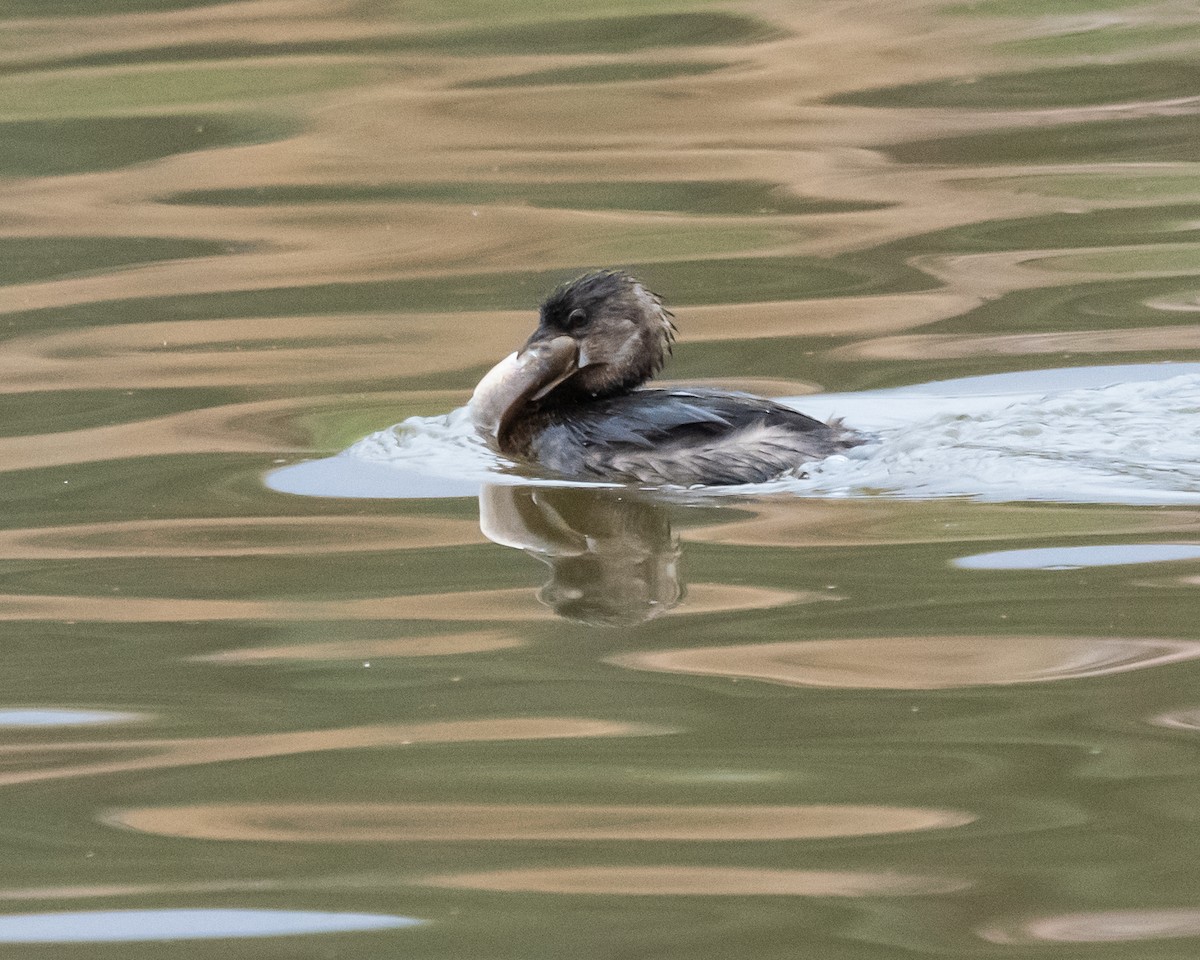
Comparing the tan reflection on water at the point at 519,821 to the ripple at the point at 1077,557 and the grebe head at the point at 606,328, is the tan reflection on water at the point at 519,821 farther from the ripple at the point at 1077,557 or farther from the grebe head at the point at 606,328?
the grebe head at the point at 606,328

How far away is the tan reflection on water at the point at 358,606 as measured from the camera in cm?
534

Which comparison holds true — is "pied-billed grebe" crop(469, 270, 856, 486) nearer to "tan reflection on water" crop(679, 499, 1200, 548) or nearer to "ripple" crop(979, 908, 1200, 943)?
"tan reflection on water" crop(679, 499, 1200, 548)

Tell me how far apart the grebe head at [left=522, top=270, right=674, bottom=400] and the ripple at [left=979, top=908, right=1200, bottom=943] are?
403 cm

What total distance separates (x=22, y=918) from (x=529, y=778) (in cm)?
98

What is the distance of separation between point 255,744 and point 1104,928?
1821mm

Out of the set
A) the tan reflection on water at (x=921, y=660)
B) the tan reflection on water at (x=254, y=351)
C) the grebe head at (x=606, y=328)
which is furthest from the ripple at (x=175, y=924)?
the tan reflection on water at (x=254, y=351)

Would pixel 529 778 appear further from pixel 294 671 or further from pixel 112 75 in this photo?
pixel 112 75

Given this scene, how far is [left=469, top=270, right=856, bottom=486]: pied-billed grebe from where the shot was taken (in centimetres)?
664

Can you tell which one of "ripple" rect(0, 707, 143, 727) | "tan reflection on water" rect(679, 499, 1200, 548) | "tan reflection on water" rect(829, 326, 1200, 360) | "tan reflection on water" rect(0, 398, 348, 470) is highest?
"tan reflection on water" rect(829, 326, 1200, 360)

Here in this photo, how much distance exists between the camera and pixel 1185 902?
139 inches

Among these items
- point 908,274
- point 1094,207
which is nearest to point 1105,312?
point 908,274

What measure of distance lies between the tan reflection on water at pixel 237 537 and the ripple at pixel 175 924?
7.55 ft

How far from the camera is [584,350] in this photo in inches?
289

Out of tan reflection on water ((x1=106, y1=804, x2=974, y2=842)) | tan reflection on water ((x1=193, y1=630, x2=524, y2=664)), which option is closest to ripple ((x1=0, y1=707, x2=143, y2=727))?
tan reflection on water ((x1=193, y1=630, x2=524, y2=664))
